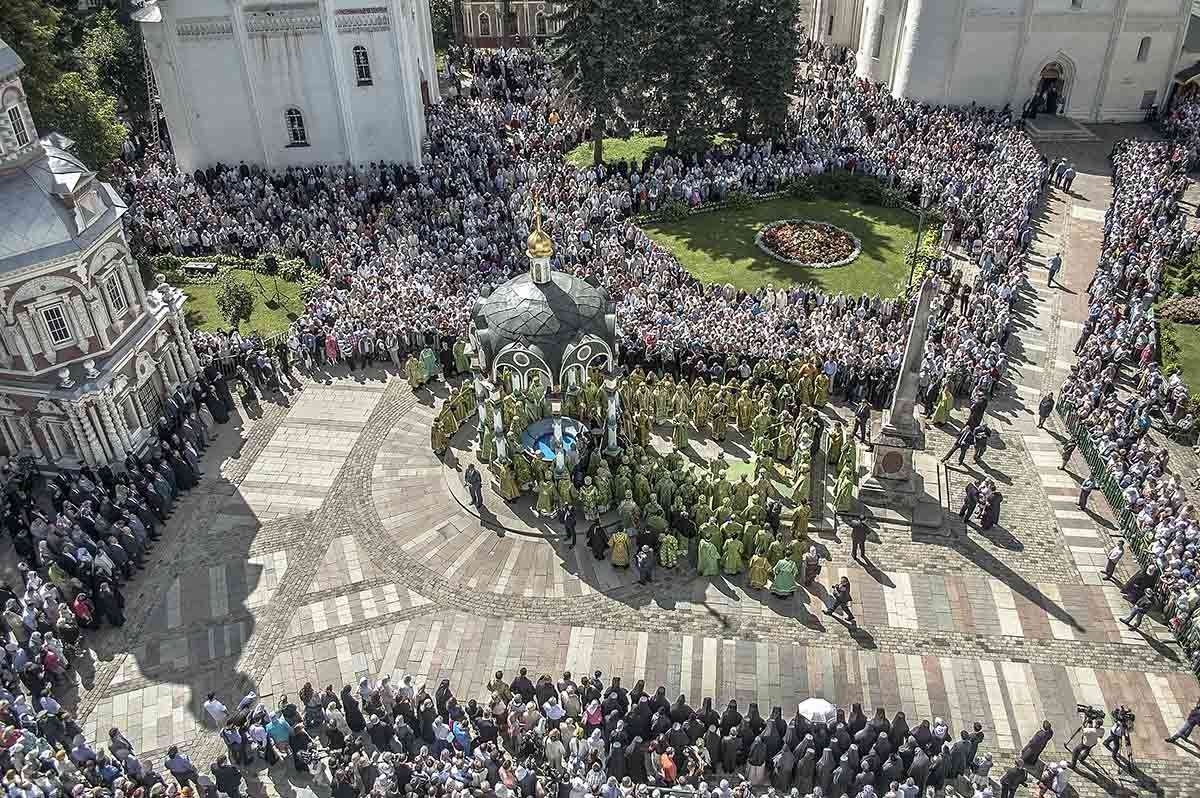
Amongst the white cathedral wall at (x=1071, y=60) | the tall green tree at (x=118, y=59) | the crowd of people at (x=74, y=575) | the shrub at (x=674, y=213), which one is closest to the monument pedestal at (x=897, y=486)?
the crowd of people at (x=74, y=575)

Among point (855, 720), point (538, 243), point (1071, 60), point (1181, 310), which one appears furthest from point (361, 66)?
point (855, 720)

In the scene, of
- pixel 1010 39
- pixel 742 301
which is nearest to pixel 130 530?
pixel 742 301

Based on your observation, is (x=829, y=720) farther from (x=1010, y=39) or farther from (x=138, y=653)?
(x=1010, y=39)

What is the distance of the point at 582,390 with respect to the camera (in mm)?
24359

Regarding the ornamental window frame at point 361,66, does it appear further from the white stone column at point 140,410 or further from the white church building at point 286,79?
the white stone column at point 140,410

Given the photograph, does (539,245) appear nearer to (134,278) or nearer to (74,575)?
(134,278)

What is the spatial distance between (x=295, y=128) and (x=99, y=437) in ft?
67.1

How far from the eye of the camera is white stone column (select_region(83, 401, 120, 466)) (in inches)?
938

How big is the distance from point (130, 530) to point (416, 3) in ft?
102

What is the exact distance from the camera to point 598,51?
123 ft

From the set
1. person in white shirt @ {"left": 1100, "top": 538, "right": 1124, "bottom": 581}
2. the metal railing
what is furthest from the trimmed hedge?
person in white shirt @ {"left": 1100, "top": 538, "right": 1124, "bottom": 581}

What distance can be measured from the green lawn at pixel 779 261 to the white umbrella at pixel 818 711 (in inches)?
743

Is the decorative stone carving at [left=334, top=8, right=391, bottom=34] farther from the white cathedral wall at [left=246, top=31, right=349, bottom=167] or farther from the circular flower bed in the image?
the circular flower bed

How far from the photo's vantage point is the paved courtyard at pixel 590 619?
1850 cm
